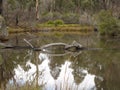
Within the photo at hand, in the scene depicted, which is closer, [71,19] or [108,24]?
[108,24]

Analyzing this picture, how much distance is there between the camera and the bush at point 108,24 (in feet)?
97.9

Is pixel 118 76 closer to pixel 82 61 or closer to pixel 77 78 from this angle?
pixel 77 78

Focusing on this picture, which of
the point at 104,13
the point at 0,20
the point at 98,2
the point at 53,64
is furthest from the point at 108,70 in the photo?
the point at 98,2

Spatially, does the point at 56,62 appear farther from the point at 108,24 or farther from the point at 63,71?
the point at 108,24

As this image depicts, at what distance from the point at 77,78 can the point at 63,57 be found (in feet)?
16.8

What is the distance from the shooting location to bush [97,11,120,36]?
29852 mm

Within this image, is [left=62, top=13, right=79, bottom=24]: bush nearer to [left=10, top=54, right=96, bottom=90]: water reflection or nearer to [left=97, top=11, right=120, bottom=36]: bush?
[left=97, top=11, right=120, bottom=36]: bush

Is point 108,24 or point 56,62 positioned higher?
point 108,24

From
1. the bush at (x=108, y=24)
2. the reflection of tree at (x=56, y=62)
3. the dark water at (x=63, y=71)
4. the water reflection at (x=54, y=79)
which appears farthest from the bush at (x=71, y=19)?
the water reflection at (x=54, y=79)

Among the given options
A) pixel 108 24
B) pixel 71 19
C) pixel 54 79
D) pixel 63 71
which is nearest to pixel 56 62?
pixel 63 71

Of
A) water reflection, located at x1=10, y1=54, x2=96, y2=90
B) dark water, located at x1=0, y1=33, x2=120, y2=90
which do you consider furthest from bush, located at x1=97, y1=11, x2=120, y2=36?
water reflection, located at x1=10, y1=54, x2=96, y2=90

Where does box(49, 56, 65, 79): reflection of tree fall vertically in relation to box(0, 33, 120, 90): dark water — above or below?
below

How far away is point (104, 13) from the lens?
31.5m

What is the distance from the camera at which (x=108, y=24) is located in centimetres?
3020
